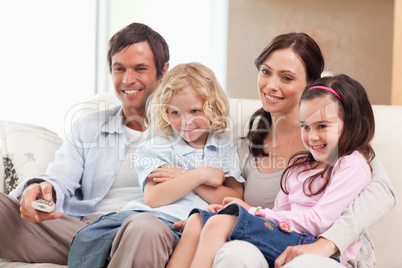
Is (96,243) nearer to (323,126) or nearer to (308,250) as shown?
(308,250)

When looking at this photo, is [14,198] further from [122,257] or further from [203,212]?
[203,212]

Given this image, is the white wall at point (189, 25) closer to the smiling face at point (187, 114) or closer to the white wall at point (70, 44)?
the white wall at point (70, 44)

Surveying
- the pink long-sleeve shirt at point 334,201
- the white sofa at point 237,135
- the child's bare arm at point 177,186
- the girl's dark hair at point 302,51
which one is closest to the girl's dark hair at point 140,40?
the white sofa at point 237,135

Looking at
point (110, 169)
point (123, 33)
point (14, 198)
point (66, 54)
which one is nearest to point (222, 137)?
point (110, 169)

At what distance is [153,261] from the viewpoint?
1.37 metres

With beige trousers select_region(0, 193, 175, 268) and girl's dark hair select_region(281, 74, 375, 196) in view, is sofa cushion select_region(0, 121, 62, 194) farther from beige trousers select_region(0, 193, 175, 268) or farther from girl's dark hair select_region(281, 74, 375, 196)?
girl's dark hair select_region(281, 74, 375, 196)

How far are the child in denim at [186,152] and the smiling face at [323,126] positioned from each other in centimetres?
36

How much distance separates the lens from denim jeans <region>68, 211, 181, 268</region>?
4.87ft

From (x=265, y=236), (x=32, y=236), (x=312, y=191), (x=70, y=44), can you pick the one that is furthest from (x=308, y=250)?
(x=70, y=44)


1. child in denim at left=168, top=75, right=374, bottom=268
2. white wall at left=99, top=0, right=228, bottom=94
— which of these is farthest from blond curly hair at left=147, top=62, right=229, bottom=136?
white wall at left=99, top=0, right=228, bottom=94

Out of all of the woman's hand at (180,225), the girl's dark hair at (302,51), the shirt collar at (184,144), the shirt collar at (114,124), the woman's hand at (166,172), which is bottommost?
the woman's hand at (180,225)

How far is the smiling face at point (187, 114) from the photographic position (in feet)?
5.80

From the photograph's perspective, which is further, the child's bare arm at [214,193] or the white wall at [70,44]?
the white wall at [70,44]

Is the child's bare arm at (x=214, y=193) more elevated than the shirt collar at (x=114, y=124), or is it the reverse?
the shirt collar at (x=114, y=124)
